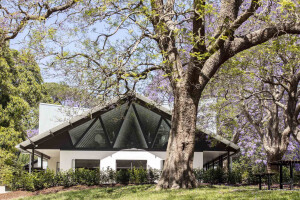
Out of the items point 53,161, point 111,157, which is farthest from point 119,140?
point 53,161

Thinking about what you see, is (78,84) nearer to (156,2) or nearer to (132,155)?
(156,2)

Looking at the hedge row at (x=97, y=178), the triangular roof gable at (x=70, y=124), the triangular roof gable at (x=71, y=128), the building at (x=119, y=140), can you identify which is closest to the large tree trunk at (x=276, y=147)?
the hedge row at (x=97, y=178)

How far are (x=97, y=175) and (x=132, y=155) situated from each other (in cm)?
292

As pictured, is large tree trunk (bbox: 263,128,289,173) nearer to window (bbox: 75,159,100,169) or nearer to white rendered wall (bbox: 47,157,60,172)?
window (bbox: 75,159,100,169)

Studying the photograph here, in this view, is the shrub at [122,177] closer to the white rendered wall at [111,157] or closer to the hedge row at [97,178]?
the hedge row at [97,178]

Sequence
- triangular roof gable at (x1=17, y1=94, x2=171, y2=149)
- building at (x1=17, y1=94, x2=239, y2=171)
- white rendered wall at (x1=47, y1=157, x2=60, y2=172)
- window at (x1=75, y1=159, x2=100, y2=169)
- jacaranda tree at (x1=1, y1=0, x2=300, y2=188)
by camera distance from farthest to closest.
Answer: white rendered wall at (x1=47, y1=157, x2=60, y2=172), window at (x1=75, y1=159, x2=100, y2=169), building at (x1=17, y1=94, x2=239, y2=171), triangular roof gable at (x1=17, y1=94, x2=171, y2=149), jacaranda tree at (x1=1, y1=0, x2=300, y2=188)

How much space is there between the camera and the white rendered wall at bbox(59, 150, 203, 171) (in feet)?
68.9

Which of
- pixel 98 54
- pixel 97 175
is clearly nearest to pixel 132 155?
pixel 97 175

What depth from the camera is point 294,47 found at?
13.3m

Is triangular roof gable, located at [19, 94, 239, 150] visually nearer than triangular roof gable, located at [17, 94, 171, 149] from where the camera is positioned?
No

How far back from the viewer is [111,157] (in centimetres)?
2105

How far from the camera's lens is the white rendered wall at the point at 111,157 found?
21.0 meters

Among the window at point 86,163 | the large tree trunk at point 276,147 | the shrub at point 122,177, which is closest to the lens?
the shrub at point 122,177

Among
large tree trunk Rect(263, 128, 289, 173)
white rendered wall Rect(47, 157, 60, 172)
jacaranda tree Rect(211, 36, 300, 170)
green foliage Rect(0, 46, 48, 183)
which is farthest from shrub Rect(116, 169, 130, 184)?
green foliage Rect(0, 46, 48, 183)
